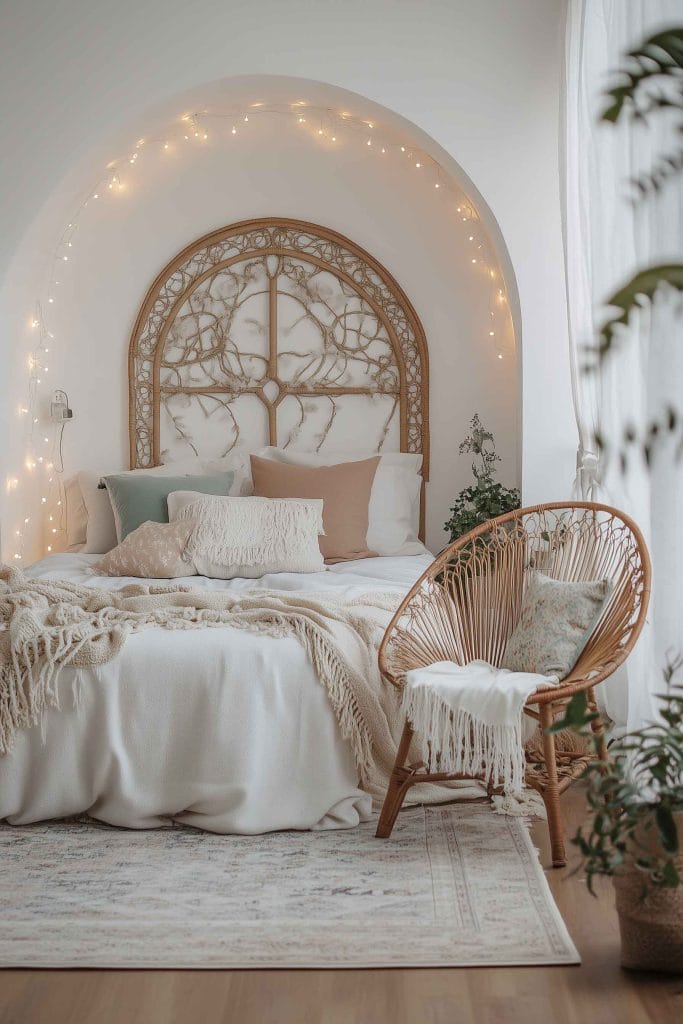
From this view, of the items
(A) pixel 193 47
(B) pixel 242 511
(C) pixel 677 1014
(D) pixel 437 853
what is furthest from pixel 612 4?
(C) pixel 677 1014

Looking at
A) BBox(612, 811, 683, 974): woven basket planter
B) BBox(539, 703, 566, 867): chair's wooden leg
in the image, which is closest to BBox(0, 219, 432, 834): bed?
BBox(539, 703, 566, 867): chair's wooden leg

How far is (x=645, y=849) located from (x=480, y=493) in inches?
100

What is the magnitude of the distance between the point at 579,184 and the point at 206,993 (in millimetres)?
2745

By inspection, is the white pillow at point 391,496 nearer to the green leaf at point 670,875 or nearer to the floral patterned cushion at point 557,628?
the floral patterned cushion at point 557,628

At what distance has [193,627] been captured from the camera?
2936 millimetres

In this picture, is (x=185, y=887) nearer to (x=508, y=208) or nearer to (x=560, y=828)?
(x=560, y=828)

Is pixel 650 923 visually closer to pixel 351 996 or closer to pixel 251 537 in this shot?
pixel 351 996

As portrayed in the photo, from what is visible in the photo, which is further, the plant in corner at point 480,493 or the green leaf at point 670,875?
the plant in corner at point 480,493

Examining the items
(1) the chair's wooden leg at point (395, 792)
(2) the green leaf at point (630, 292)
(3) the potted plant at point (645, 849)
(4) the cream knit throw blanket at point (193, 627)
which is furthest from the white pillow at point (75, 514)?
(2) the green leaf at point (630, 292)

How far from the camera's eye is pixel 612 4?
9.78 ft

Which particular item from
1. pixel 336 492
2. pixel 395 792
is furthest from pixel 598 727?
pixel 336 492

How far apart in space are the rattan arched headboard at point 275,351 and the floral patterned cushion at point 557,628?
6.70 feet

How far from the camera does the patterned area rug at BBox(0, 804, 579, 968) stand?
6.77 ft

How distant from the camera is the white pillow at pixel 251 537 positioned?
3.94 meters
